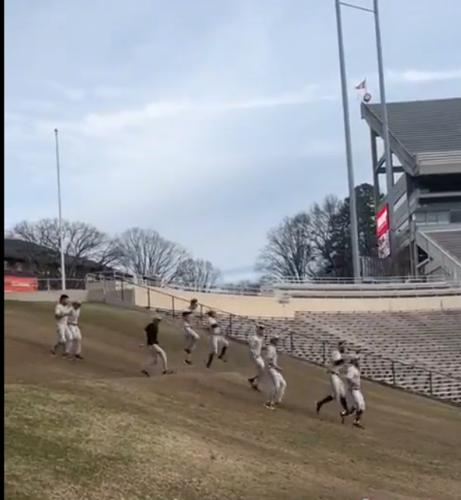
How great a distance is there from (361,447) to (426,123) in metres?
79.8

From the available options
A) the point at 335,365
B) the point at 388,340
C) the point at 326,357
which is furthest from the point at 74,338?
the point at 388,340

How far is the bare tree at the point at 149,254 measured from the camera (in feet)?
264

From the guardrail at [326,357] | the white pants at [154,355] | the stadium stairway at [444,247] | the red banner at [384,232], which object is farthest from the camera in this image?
the red banner at [384,232]

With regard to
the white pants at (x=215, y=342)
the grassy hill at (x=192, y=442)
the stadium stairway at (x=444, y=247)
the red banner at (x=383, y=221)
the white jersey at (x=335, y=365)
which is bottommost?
the grassy hill at (x=192, y=442)

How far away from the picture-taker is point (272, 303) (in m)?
44.9

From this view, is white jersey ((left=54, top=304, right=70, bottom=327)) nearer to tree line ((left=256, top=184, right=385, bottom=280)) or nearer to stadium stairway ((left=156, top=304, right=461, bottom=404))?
stadium stairway ((left=156, top=304, right=461, bottom=404))

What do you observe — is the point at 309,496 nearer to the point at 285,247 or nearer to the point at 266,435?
the point at 266,435

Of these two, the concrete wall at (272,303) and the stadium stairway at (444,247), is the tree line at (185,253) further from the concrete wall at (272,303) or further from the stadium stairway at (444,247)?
the concrete wall at (272,303)

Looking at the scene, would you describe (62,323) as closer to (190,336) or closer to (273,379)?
(190,336)

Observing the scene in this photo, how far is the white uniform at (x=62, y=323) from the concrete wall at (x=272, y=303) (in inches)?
699

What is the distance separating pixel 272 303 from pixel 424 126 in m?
52.5

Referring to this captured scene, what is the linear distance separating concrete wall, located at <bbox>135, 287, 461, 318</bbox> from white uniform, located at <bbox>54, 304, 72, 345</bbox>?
17.8 metres

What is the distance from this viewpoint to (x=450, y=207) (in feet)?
274

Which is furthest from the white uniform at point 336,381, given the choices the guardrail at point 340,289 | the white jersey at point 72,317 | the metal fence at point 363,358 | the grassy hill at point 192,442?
the guardrail at point 340,289
